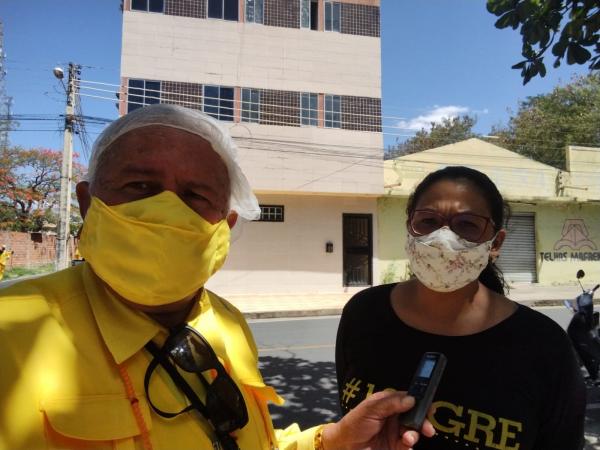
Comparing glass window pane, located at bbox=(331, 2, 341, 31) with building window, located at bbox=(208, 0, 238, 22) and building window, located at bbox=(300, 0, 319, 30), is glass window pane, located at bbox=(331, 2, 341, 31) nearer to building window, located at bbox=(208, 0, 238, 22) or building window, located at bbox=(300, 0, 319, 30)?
building window, located at bbox=(300, 0, 319, 30)

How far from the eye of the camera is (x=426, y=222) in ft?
5.77

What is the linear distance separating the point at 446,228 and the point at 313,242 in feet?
40.8

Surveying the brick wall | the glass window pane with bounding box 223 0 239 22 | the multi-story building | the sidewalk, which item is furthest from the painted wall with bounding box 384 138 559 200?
the brick wall

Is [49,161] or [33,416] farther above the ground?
[49,161]

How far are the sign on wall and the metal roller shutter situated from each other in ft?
2.08

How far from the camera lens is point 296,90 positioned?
46.2 feet

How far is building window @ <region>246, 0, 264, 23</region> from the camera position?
14.0 metres

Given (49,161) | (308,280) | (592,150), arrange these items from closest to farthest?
(308,280)
(592,150)
(49,161)

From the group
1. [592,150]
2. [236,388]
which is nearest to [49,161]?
[592,150]

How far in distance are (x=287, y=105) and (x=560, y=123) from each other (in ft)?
57.3

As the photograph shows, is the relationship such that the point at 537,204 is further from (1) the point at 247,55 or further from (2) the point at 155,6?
(2) the point at 155,6

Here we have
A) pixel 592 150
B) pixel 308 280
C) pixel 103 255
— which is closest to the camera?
pixel 103 255

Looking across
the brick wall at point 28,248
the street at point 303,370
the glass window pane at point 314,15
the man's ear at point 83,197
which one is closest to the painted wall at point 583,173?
the street at point 303,370

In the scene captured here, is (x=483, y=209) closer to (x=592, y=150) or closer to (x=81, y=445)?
(x=81, y=445)
